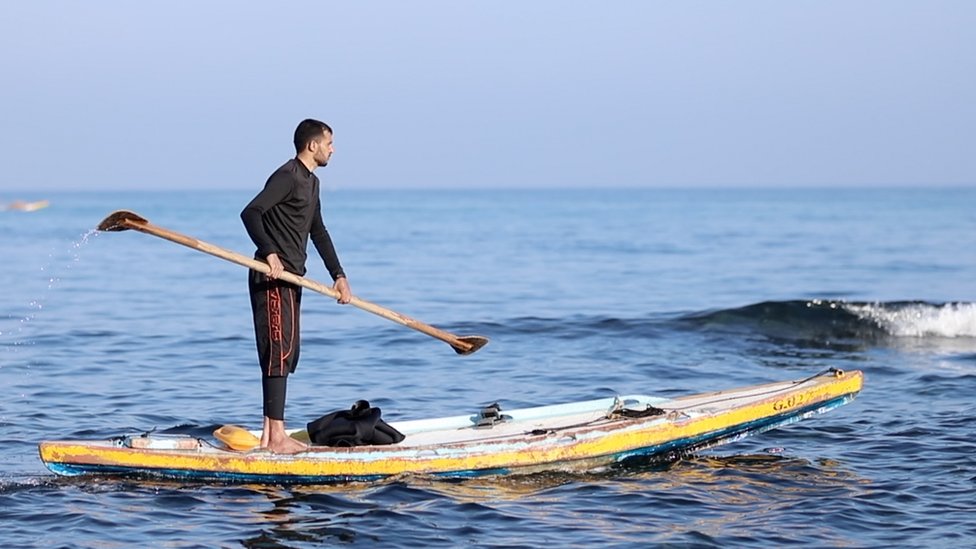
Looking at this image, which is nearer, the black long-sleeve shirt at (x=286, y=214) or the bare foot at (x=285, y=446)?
the black long-sleeve shirt at (x=286, y=214)

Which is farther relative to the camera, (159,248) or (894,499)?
(159,248)

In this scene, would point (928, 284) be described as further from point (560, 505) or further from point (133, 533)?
point (133, 533)

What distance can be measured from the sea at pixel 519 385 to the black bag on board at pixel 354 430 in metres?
0.31

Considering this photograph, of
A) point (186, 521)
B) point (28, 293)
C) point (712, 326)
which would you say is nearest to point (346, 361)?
point (712, 326)

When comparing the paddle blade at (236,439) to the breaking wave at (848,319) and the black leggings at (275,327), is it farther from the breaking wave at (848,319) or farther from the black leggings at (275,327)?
the breaking wave at (848,319)

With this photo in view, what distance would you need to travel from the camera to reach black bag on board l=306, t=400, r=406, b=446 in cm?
813

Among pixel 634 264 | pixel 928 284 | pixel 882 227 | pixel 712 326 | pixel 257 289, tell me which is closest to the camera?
pixel 257 289

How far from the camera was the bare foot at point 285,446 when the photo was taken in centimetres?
792

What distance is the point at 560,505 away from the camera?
779cm

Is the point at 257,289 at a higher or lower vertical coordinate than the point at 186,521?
higher

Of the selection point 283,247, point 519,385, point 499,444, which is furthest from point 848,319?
point 283,247

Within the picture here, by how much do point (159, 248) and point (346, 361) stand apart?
2473 centimetres

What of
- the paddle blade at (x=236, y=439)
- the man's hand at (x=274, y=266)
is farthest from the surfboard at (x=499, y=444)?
the man's hand at (x=274, y=266)

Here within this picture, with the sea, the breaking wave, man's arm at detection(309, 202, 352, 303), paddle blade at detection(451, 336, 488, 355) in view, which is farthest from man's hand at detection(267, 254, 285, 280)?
the breaking wave
